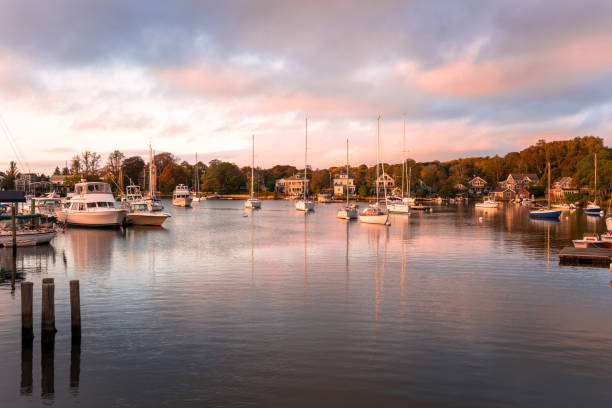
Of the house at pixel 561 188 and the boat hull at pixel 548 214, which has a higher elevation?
the house at pixel 561 188

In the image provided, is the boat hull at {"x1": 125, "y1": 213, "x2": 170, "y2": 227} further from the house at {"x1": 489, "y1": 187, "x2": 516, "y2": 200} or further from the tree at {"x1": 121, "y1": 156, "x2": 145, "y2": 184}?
the house at {"x1": 489, "y1": 187, "x2": 516, "y2": 200}

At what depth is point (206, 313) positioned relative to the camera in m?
18.8

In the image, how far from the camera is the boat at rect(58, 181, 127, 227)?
176 feet

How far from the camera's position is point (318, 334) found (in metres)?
16.2

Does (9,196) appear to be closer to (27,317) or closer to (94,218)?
(94,218)

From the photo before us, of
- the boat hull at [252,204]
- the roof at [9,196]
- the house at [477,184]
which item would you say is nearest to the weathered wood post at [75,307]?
the roof at [9,196]

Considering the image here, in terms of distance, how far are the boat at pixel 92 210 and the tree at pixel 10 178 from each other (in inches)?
3709

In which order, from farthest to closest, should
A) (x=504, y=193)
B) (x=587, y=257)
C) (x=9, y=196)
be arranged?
(x=504, y=193) < (x=9, y=196) < (x=587, y=257)

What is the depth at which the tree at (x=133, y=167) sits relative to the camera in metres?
189

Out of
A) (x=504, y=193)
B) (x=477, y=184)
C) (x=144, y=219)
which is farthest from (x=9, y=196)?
(x=477, y=184)

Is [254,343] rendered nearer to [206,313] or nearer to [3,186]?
[206,313]

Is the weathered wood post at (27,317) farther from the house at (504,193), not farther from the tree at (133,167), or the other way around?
the tree at (133,167)

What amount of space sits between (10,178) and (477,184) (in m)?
171

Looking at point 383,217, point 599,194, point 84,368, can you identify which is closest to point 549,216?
point 383,217
